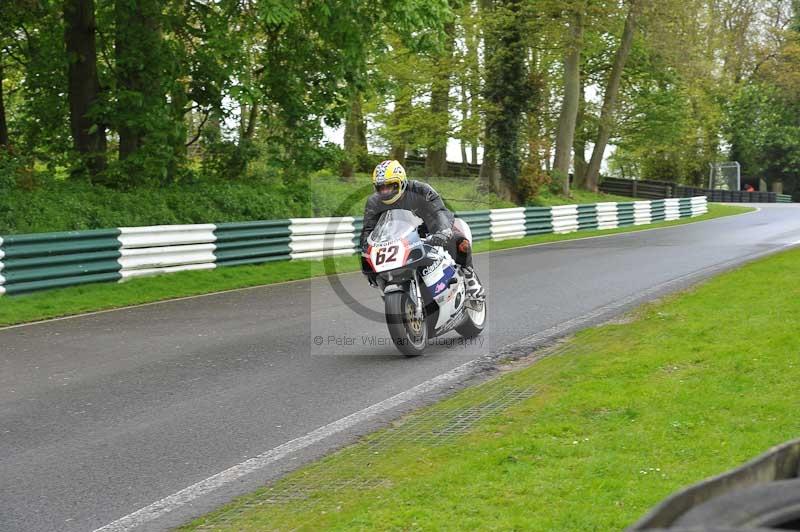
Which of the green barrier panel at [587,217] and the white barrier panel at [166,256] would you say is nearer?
the white barrier panel at [166,256]

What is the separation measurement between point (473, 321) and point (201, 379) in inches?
132

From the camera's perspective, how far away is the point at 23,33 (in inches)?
860

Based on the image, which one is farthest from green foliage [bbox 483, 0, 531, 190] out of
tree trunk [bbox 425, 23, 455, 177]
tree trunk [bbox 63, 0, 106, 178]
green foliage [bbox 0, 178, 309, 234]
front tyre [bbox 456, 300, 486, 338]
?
front tyre [bbox 456, 300, 486, 338]

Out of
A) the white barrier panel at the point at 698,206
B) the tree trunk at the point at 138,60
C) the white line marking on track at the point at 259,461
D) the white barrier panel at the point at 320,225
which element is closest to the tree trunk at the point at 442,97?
the white barrier panel at the point at 698,206

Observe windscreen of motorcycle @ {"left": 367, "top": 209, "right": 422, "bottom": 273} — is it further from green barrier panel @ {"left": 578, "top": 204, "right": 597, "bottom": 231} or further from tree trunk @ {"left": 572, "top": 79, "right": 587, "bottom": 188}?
tree trunk @ {"left": 572, "top": 79, "right": 587, "bottom": 188}

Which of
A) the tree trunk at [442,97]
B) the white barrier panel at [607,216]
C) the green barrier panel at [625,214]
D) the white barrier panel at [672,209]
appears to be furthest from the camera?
the white barrier panel at [672,209]

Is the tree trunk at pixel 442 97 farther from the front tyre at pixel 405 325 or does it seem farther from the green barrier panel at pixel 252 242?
the front tyre at pixel 405 325

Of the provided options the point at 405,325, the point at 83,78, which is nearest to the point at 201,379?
the point at 405,325

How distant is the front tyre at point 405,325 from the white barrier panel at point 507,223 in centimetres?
1625

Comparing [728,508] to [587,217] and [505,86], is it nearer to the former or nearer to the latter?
[587,217]

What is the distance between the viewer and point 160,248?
15977mm

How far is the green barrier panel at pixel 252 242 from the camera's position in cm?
1736

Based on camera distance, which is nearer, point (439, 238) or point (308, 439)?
point (308, 439)

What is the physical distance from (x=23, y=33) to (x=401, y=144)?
69.9 feet
